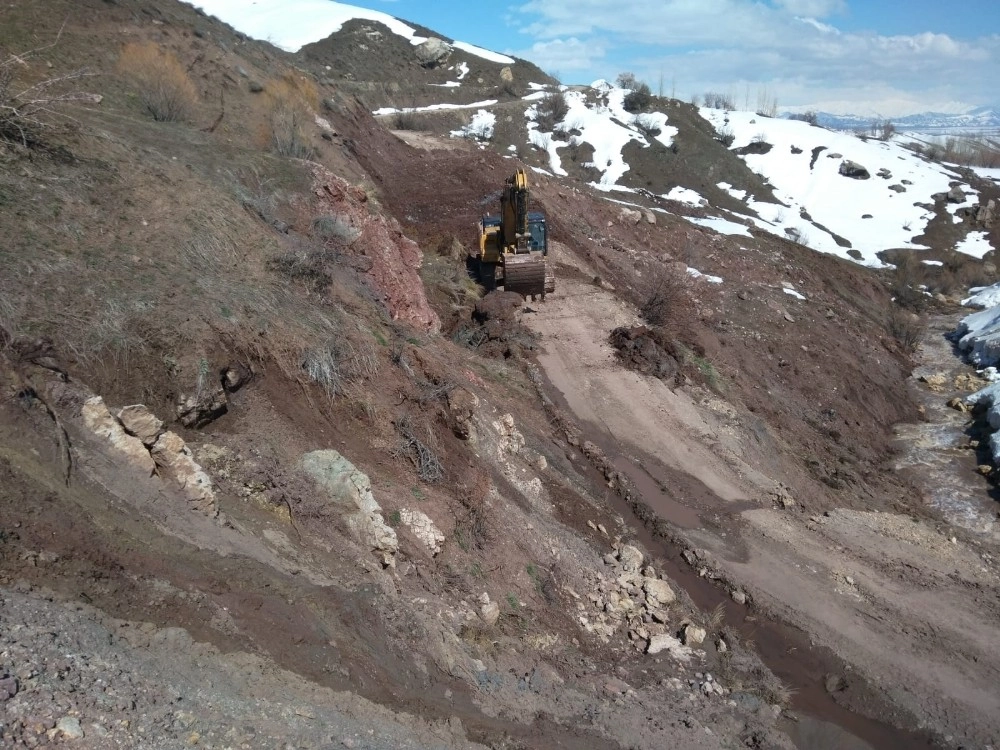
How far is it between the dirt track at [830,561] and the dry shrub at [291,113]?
933 cm

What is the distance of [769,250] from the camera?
3167cm

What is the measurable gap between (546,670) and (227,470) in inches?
179

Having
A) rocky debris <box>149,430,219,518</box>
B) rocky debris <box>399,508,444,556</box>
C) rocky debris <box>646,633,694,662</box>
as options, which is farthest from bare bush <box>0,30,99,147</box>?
rocky debris <box>646,633,694,662</box>

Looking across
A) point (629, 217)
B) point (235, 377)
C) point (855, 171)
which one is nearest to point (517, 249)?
point (629, 217)

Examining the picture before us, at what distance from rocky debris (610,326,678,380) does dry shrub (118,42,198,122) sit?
12.8 meters

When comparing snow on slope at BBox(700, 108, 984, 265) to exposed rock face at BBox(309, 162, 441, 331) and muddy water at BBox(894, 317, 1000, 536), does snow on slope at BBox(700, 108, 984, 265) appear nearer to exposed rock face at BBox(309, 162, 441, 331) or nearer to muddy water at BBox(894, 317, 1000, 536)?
muddy water at BBox(894, 317, 1000, 536)

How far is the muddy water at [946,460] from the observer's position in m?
17.1

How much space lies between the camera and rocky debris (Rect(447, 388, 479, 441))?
37.4ft

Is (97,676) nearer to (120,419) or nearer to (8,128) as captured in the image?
(120,419)

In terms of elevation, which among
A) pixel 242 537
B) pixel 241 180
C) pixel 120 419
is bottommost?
pixel 242 537

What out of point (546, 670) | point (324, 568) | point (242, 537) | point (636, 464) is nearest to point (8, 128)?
point (242, 537)

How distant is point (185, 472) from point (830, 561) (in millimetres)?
11647

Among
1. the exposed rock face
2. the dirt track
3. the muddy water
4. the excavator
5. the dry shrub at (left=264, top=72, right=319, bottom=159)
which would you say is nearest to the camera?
the dirt track

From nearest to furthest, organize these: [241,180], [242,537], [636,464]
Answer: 1. [242,537]
2. [241,180]
3. [636,464]
